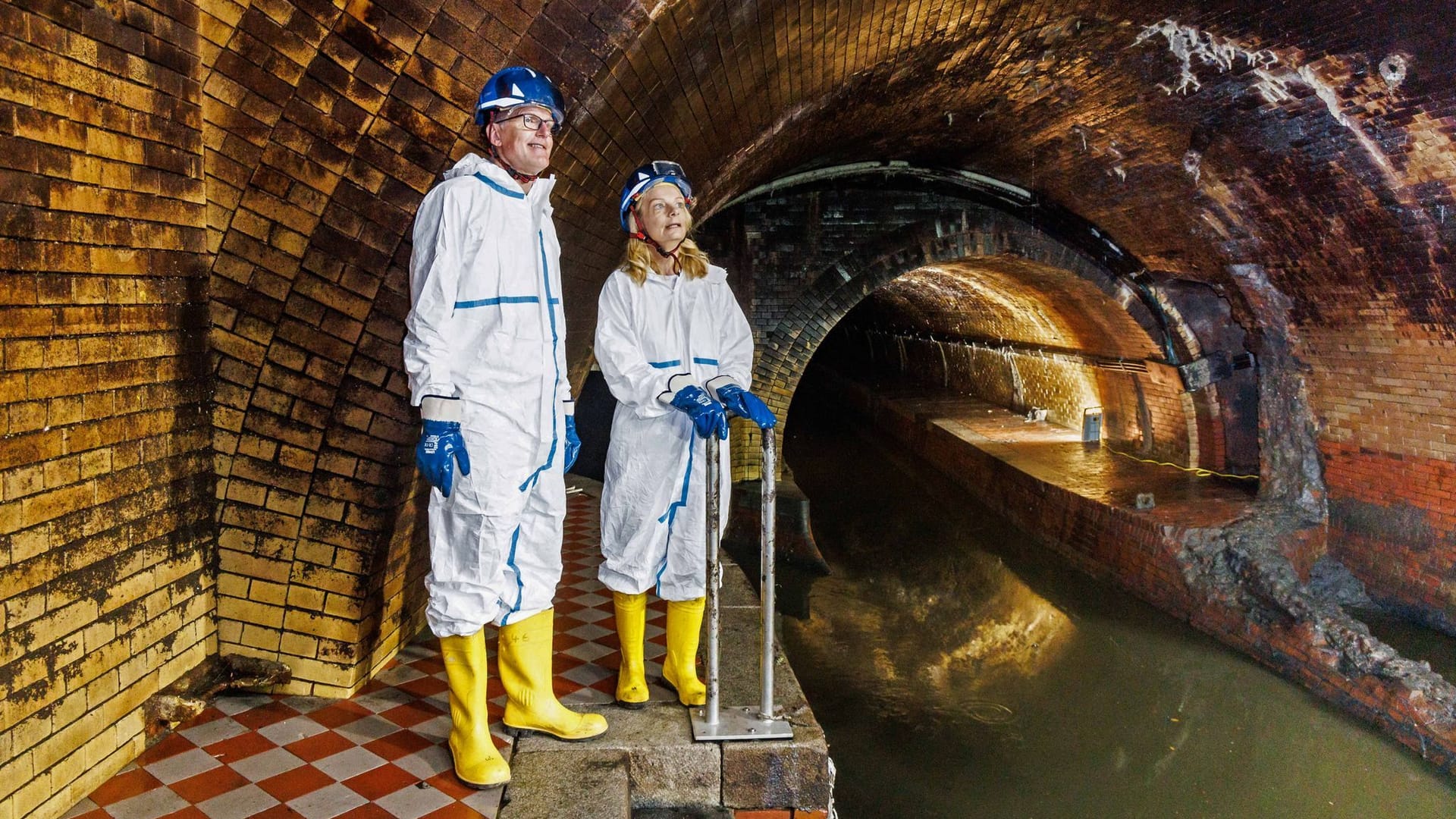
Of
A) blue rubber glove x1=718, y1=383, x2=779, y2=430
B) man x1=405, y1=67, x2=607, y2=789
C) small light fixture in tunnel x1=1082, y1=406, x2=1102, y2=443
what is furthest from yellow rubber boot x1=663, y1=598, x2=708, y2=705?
small light fixture in tunnel x1=1082, y1=406, x2=1102, y2=443

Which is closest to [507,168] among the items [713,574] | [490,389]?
[490,389]

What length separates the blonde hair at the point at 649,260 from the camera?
138 inches

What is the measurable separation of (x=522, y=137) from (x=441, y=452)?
3.34 feet

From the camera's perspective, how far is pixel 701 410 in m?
3.25

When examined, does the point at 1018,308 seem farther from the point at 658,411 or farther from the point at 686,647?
the point at 658,411

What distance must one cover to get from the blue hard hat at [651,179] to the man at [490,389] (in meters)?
0.45

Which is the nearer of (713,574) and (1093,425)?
(713,574)

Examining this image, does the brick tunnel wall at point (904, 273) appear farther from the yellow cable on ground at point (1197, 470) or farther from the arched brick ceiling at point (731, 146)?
the arched brick ceiling at point (731, 146)

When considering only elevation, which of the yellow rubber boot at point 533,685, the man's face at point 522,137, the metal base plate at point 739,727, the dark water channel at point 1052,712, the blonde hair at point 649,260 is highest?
the man's face at point 522,137

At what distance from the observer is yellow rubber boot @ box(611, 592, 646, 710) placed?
3.61 metres

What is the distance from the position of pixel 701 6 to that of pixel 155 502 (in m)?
2.69

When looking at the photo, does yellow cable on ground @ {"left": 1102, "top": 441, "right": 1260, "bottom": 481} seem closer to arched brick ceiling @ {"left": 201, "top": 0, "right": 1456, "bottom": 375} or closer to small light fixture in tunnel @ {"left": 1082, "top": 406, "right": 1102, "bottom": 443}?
small light fixture in tunnel @ {"left": 1082, "top": 406, "right": 1102, "bottom": 443}

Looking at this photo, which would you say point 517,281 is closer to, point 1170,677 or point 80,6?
point 80,6

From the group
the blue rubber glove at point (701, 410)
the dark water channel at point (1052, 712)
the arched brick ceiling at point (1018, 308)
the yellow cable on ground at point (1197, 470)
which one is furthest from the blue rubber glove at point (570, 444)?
the yellow cable on ground at point (1197, 470)
